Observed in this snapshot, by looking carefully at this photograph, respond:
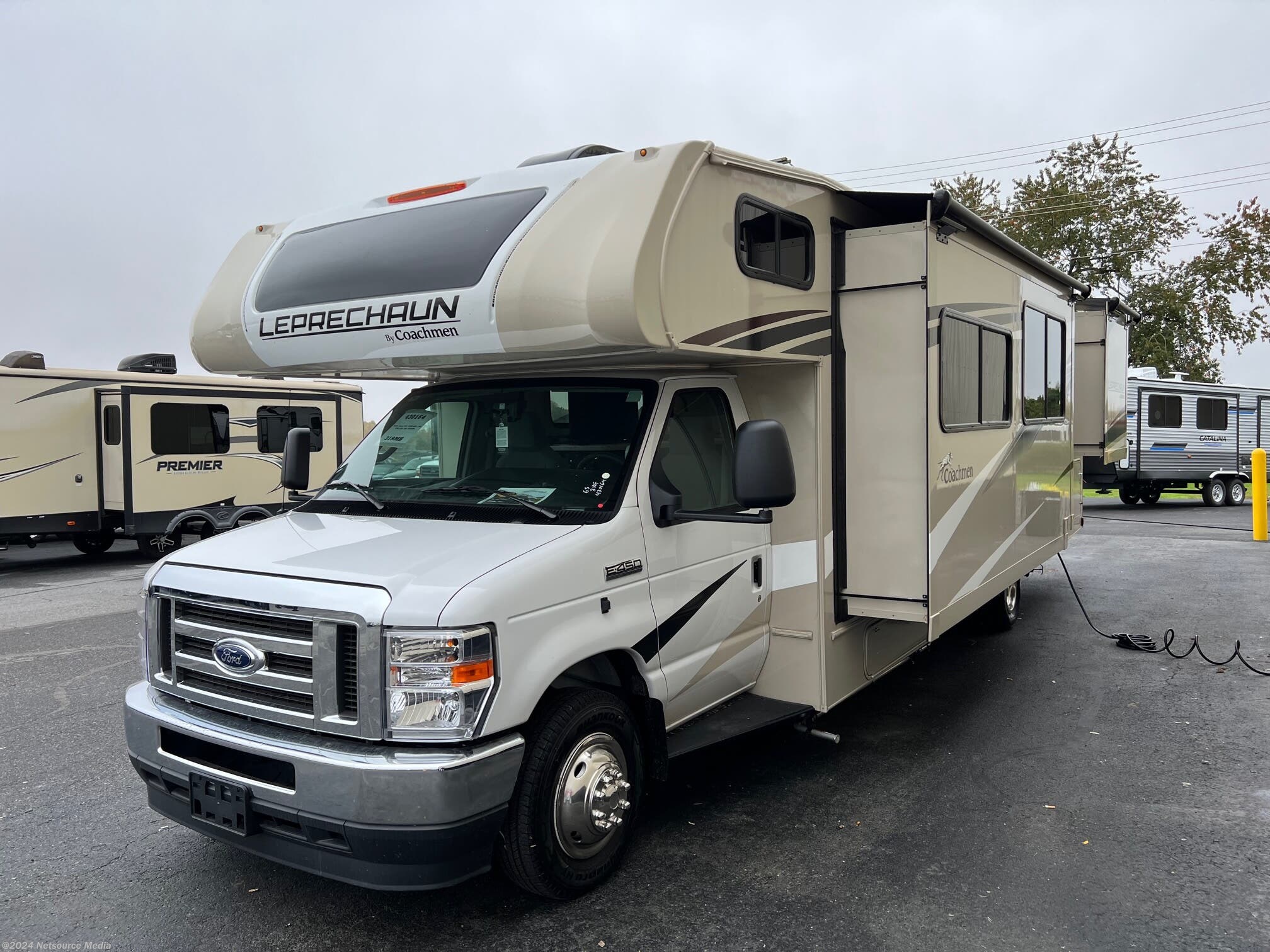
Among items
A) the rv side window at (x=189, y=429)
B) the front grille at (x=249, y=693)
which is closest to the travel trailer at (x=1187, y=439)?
the rv side window at (x=189, y=429)

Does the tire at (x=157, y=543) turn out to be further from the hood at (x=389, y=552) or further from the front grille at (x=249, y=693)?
the front grille at (x=249, y=693)

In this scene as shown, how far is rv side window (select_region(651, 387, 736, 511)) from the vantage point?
14.2ft

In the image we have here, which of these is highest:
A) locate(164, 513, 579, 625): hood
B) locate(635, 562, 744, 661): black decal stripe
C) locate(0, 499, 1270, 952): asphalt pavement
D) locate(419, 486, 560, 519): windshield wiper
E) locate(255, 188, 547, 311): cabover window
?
locate(255, 188, 547, 311): cabover window

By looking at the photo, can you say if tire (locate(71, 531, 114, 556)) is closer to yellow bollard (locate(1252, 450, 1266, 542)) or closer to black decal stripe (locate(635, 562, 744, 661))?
black decal stripe (locate(635, 562, 744, 661))

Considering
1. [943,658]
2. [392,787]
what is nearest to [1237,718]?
[943,658]

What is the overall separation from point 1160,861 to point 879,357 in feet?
8.76

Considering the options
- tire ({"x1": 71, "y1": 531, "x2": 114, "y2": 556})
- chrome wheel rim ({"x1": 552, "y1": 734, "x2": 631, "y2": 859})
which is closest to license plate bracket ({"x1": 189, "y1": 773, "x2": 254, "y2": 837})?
chrome wheel rim ({"x1": 552, "y1": 734, "x2": 631, "y2": 859})

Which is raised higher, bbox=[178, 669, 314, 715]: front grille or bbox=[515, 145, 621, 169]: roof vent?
bbox=[515, 145, 621, 169]: roof vent

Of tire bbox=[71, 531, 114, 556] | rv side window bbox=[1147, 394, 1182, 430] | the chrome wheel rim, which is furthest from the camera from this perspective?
rv side window bbox=[1147, 394, 1182, 430]

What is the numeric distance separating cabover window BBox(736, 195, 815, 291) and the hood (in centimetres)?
160

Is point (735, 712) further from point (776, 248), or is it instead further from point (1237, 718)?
point (1237, 718)

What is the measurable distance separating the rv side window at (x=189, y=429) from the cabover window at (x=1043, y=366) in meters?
12.0

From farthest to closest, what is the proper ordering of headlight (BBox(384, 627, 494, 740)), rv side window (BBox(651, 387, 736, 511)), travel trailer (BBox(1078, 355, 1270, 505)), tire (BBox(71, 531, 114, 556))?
1. travel trailer (BBox(1078, 355, 1270, 505))
2. tire (BBox(71, 531, 114, 556))
3. rv side window (BBox(651, 387, 736, 511))
4. headlight (BBox(384, 627, 494, 740))

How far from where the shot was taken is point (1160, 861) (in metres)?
4.19
